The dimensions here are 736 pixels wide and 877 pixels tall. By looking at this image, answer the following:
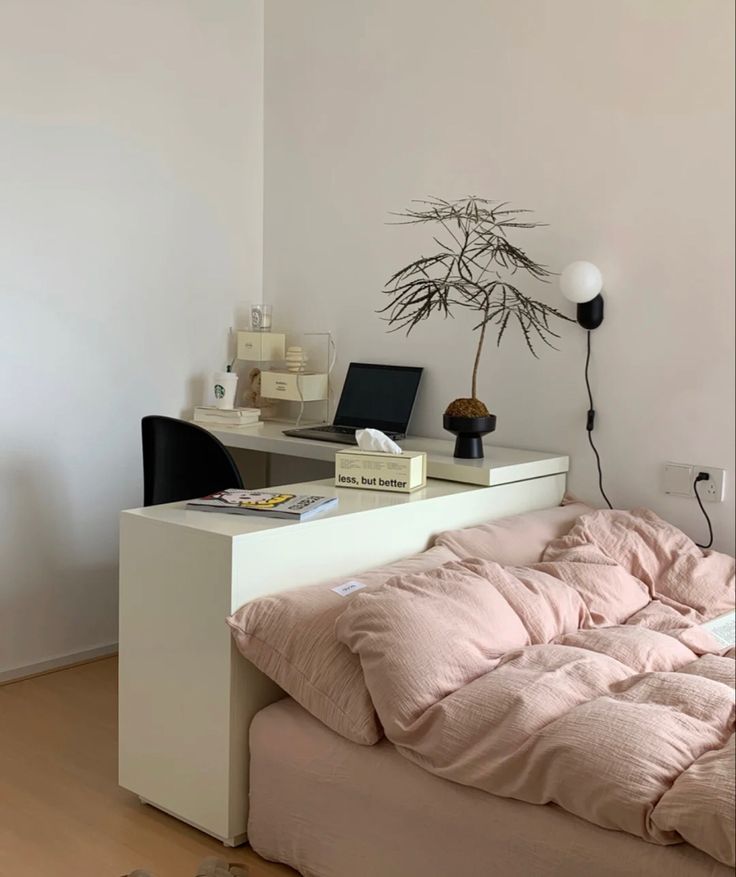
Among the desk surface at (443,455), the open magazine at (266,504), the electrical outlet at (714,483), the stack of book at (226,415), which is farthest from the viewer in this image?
the stack of book at (226,415)

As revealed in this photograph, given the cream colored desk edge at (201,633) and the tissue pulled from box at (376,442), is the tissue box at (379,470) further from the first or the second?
the cream colored desk edge at (201,633)

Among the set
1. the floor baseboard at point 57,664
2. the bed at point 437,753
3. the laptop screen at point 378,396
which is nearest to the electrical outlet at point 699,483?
the bed at point 437,753

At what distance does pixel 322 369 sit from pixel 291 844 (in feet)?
6.16

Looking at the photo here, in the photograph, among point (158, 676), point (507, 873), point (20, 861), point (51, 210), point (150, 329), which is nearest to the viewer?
point (507, 873)

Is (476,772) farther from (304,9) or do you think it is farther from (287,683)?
(304,9)

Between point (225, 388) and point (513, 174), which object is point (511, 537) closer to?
point (513, 174)

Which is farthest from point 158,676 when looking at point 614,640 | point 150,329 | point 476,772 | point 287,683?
point 150,329

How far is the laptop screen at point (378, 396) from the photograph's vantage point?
3.22 metres

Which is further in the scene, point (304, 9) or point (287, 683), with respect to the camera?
point (304, 9)

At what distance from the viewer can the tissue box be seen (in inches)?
99.1

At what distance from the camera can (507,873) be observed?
165 cm

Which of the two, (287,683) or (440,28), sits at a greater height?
(440,28)

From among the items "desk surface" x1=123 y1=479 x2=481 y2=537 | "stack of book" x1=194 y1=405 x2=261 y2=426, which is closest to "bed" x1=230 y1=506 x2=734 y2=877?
"desk surface" x1=123 y1=479 x2=481 y2=537

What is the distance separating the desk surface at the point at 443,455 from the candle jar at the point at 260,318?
0.35m
